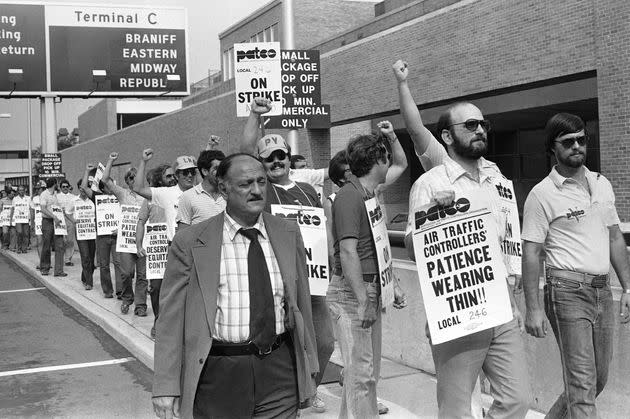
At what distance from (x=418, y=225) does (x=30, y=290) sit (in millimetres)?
12658

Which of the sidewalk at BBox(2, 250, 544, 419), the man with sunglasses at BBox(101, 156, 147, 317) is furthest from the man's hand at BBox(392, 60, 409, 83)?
the man with sunglasses at BBox(101, 156, 147, 317)

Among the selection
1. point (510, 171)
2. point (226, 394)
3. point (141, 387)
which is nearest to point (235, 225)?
point (226, 394)

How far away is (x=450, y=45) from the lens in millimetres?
25766

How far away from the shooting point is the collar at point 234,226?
360 cm

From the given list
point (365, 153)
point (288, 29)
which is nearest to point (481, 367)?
point (365, 153)

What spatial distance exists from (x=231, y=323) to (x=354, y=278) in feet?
4.83

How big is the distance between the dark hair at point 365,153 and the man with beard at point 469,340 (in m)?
0.71

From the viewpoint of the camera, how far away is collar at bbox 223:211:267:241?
11.8 ft

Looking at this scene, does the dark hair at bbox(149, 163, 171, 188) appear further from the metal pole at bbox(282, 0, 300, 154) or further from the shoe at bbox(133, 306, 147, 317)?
the metal pole at bbox(282, 0, 300, 154)

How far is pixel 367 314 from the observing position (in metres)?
4.81

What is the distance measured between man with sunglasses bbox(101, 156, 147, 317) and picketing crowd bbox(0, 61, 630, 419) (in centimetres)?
413

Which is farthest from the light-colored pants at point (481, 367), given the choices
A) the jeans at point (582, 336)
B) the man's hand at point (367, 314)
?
the man's hand at point (367, 314)

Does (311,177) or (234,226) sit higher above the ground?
(311,177)

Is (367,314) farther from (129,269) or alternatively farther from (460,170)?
(129,269)
